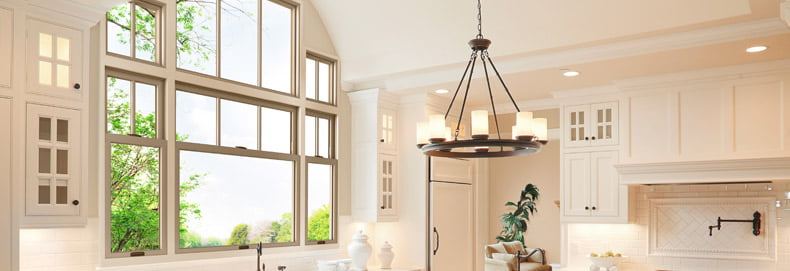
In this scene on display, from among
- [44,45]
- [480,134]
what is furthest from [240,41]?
[480,134]

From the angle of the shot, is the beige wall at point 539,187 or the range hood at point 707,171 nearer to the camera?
the range hood at point 707,171

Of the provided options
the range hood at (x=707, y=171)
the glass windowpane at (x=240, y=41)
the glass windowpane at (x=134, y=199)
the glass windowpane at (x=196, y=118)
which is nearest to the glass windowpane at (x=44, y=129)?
the glass windowpane at (x=134, y=199)

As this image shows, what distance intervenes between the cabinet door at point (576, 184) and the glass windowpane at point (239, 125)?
3400 millimetres

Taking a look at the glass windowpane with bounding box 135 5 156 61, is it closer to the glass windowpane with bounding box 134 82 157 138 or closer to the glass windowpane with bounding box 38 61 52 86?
the glass windowpane with bounding box 134 82 157 138

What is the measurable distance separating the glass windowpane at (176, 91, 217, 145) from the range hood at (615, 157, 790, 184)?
12.9 ft

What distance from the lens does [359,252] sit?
7.04 meters

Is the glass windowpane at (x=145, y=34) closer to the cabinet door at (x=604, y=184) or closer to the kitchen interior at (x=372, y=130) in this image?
the kitchen interior at (x=372, y=130)

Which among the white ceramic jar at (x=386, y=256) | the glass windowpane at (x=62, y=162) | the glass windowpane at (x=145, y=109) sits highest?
the glass windowpane at (x=145, y=109)

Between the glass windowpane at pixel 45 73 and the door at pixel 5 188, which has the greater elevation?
the glass windowpane at pixel 45 73

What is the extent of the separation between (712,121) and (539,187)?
5.00 metres

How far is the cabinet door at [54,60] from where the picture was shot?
4.16 m

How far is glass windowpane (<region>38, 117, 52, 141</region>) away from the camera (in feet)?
13.8

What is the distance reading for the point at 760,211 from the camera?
6.52m

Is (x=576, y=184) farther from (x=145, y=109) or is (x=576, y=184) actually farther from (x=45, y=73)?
(x=45, y=73)
